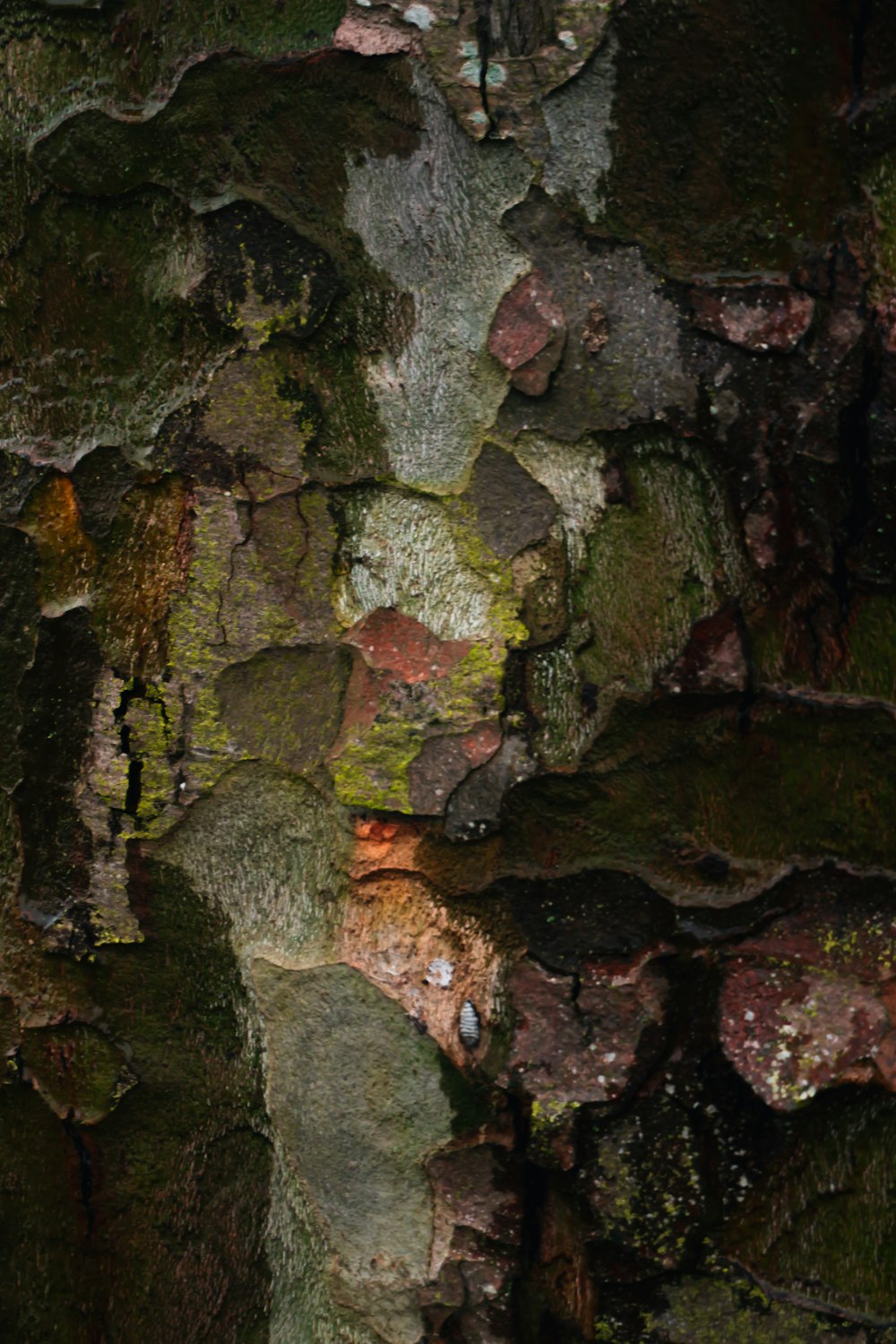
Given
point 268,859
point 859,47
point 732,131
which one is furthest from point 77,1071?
point 859,47

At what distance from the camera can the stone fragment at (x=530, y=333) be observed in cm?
113

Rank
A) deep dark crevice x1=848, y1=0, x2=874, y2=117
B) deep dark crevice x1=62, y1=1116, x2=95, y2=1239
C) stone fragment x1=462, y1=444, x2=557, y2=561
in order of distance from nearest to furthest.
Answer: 1. deep dark crevice x1=848, y1=0, x2=874, y2=117
2. stone fragment x1=462, y1=444, x2=557, y2=561
3. deep dark crevice x1=62, y1=1116, x2=95, y2=1239

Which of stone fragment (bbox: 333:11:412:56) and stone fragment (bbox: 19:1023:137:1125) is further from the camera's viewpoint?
stone fragment (bbox: 19:1023:137:1125)

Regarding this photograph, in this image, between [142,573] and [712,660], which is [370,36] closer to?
[142,573]

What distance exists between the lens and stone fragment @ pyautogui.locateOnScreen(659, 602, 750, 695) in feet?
3.70

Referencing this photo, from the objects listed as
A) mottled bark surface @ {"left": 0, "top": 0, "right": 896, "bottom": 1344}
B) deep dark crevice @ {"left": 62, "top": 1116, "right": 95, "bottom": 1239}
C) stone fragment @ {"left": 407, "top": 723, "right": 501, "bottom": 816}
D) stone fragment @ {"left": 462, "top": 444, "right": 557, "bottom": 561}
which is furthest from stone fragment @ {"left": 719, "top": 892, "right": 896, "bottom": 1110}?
deep dark crevice @ {"left": 62, "top": 1116, "right": 95, "bottom": 1239}

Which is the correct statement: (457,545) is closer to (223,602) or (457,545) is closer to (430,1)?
(223,602)

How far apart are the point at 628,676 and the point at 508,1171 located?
19.4 inches

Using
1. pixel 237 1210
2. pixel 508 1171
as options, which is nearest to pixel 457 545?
pixel 508 1171

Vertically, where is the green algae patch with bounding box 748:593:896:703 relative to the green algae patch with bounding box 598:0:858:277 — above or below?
below

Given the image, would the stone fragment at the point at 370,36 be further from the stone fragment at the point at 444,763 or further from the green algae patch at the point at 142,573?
the stone fragment at the point at 444,763

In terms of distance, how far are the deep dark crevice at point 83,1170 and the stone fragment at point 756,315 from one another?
100 centimetres

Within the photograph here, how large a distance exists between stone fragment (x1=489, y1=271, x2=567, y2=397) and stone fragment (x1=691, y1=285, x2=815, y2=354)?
0.42 feet

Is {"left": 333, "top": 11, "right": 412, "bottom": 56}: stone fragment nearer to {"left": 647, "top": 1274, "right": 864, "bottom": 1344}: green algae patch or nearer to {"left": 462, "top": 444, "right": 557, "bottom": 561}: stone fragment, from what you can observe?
{"left": 462, "top": 444, "right": 557, "bottom": 561}: stone fragment
